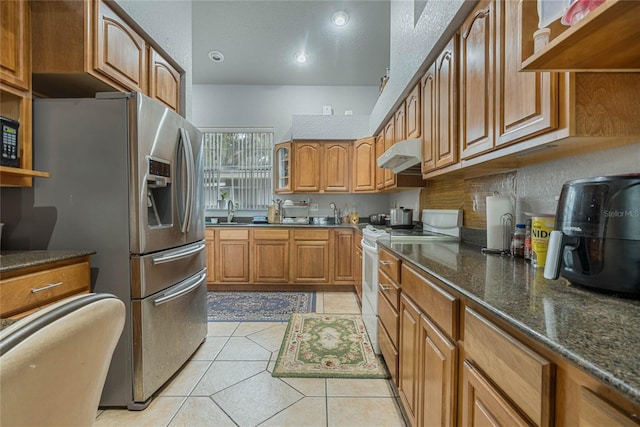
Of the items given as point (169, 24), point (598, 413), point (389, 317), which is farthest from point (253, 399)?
point (169, 24)

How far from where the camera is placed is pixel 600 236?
29.7 inches

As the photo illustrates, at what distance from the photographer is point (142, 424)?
4.94 ft

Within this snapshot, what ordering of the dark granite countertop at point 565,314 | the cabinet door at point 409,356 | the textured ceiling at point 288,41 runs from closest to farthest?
the dark granite countertop at point 565,314, the cabinet door at point 409,356, the textured ceiling at point 288,41

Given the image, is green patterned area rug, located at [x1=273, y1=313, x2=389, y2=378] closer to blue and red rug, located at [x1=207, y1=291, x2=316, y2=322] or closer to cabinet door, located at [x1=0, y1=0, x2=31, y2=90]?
blue and red rug, located at [x1=207, y1=291, x2=316, y2=322]

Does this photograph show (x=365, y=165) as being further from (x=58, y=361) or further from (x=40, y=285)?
(x=58, y=361)

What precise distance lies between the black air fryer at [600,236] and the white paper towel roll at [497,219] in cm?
72

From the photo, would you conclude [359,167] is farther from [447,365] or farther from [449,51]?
[447,365]

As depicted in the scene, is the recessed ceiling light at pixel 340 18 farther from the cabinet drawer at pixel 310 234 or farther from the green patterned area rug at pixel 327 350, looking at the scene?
the green patterned area rug at pixel 327 350

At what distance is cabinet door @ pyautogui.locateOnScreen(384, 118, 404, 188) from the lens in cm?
304

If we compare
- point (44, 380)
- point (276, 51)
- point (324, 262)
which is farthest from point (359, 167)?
point (44, 380)

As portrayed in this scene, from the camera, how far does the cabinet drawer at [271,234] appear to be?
12.6 ft

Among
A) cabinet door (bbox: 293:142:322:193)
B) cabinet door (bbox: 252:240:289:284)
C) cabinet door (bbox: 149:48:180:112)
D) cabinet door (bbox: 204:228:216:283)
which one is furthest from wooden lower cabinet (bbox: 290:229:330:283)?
cabinet door (bbox: 149:48:180:112)

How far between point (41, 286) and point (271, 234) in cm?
262

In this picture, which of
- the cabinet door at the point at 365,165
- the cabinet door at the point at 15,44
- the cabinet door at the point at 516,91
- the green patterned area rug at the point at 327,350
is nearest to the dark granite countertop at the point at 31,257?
the cabinet door at the point at 15,44
